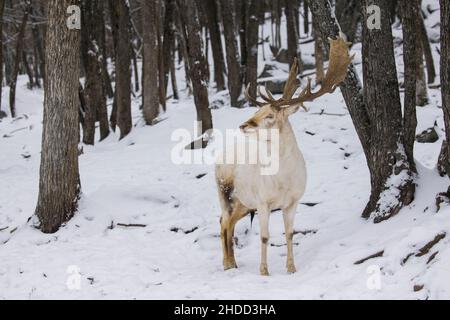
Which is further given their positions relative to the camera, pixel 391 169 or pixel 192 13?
pixel 192 13

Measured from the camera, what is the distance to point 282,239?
748cm

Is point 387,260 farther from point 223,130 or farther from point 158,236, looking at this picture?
point 223,130

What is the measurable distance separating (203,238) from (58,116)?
110 inches

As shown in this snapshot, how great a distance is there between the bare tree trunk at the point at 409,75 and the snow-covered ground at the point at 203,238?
0.40 metres

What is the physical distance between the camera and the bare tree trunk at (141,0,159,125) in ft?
49.2

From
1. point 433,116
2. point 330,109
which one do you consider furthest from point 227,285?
point 330,109

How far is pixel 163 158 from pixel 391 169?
628 cm

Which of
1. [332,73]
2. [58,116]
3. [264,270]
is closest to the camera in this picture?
[264,270]

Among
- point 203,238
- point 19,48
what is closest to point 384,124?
point 203,238

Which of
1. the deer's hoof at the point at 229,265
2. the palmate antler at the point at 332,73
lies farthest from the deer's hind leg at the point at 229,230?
the palmate antler at the point at 332,73

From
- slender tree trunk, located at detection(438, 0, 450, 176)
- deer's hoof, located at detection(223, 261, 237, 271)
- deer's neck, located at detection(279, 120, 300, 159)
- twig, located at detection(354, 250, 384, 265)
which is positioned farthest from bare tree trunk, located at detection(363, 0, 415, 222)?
deer's hoof, located at detection(223, 261, 237, 271)

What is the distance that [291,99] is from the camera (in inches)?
242

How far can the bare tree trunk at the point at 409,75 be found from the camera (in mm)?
6875

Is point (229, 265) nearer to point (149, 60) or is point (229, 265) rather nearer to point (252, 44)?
point (149, 60)
